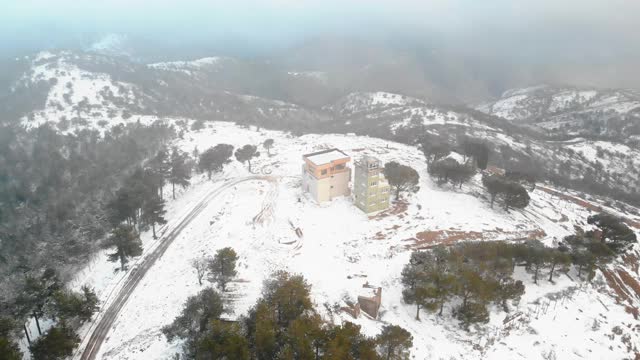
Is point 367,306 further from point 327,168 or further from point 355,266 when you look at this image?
point 327,168

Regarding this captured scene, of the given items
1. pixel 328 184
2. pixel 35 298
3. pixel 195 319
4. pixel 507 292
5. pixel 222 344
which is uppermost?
pixel 222 344

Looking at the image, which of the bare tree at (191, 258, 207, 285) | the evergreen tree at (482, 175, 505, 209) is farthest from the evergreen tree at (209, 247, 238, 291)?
the evergreen tree at (482, 175, 505, 209)

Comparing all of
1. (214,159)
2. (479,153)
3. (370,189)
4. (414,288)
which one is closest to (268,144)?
(214,159)

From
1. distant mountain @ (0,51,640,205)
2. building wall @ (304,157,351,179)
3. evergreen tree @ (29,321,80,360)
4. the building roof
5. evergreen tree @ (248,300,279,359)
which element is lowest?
distant mountain @ (0,51,640,205)

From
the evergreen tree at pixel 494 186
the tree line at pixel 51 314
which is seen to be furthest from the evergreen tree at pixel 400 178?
the tree line at pixel 51 314

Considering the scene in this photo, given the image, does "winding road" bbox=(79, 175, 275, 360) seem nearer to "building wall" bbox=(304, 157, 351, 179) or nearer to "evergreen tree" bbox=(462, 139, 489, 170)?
"building wall" bbox=(304, 157, 351, 179)
